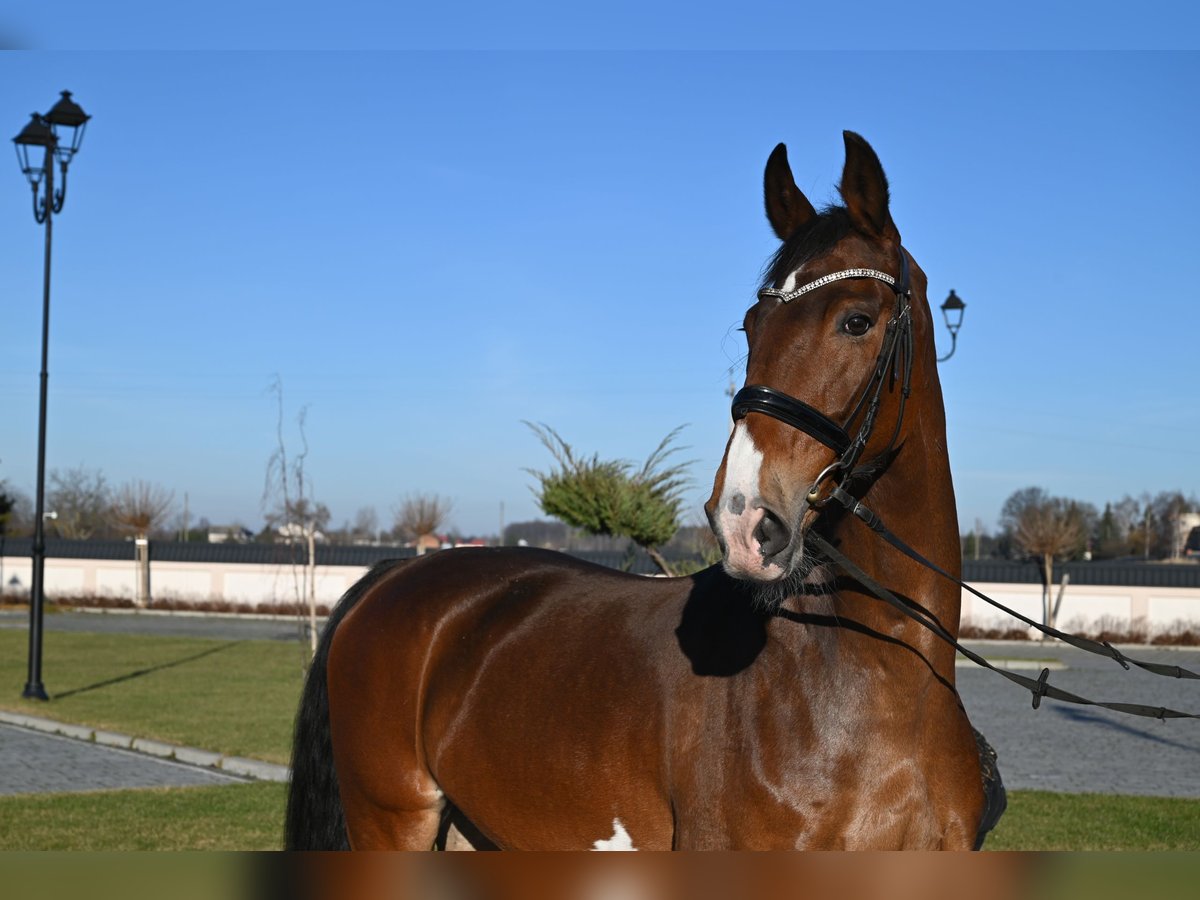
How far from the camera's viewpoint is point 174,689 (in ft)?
51.4

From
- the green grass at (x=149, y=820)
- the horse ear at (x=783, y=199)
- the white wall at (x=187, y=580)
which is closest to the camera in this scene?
the horse ear at (x=783, y=199)

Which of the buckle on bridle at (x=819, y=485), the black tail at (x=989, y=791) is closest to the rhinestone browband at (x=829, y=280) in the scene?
the buckle on bridle at (x=819, y=485)

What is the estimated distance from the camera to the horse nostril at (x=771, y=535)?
2.44 meters

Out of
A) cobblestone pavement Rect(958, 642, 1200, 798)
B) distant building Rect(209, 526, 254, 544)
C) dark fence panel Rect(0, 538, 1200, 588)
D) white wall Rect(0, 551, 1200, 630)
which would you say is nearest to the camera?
cobblestone pavement Rect(958, 642, 1200, 798)

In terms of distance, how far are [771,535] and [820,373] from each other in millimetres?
423

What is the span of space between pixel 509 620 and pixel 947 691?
5.52 ft

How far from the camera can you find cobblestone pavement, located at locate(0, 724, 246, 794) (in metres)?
9.29

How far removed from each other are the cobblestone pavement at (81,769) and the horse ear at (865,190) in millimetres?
8258

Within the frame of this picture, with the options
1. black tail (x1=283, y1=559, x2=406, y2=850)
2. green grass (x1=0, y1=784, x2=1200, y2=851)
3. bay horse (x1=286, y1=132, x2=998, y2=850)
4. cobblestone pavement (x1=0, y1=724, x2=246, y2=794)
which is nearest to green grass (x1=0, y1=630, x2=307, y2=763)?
cobblestone pavement (x1=0, y1=724, x2=246, y2=794)

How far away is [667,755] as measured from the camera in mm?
3016

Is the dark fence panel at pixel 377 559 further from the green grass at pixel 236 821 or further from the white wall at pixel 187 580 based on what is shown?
the green grass at pixel 236 821

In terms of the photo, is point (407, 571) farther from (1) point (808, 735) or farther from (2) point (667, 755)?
(1) point (808, 735)

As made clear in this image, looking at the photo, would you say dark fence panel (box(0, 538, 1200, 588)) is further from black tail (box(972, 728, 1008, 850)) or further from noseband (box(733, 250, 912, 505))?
noseband (box(733, 250, 912, 505))

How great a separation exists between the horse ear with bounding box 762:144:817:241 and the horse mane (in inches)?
6.8
